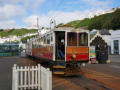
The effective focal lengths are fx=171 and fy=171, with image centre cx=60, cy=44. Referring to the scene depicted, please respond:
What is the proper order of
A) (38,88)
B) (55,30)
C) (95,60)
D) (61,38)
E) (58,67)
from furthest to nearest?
(95,60) → (61,38) → (55,30) → (58,67) → (38,88)

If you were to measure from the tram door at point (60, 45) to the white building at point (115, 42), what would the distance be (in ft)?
122

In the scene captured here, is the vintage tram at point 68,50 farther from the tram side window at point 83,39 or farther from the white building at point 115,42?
the white building at point 115,42

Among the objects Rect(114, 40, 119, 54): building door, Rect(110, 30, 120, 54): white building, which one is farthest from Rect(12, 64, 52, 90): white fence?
Rect(114, 40, 119, 54): building door

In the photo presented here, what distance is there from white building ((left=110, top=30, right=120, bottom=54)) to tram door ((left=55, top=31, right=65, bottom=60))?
122 feet

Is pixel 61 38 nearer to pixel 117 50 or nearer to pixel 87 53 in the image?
pixel 87 53

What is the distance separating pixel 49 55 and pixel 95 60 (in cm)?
1159

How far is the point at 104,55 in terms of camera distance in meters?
22.8

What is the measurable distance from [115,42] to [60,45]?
38694mm

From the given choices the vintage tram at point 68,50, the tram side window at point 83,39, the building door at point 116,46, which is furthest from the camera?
the building door at point 116,46

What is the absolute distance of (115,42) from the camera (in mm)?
48031

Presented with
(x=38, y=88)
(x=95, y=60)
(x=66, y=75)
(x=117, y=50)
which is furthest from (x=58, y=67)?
(x=117, y=50)

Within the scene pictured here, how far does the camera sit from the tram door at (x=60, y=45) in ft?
40.0

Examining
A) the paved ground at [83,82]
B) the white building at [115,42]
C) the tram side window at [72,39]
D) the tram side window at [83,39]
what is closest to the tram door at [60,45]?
the tram side window at [72,39]

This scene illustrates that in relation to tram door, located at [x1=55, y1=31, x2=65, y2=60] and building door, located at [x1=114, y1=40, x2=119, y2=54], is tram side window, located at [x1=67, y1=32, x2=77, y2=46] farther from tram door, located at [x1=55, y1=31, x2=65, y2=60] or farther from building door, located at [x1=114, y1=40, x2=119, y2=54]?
building door, located at [x1=114, y1=40, x2=119, y2=54]
